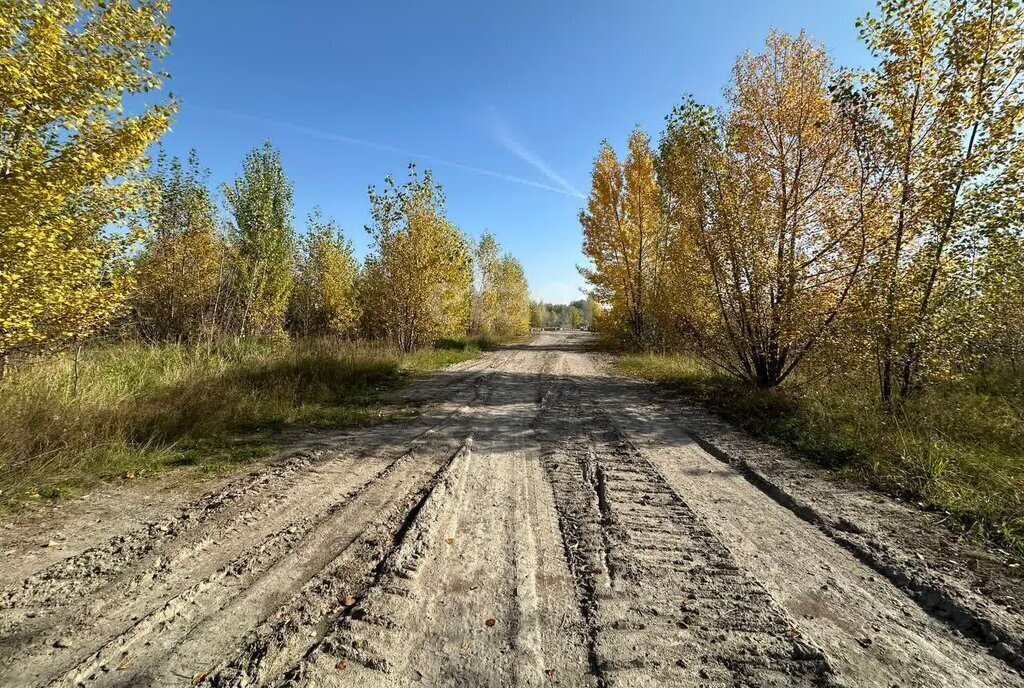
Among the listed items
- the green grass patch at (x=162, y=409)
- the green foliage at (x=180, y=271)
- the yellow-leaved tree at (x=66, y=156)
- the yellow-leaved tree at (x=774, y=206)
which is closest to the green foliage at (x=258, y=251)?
the green foliage at (x=180, y=271)

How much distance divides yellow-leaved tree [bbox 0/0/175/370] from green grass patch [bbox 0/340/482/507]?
100cm

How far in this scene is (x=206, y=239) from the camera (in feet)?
58.2

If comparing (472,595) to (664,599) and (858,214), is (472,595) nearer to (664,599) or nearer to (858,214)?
(664,599)

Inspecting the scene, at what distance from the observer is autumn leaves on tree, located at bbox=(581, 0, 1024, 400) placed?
616cm

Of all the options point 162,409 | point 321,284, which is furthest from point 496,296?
point 162,409

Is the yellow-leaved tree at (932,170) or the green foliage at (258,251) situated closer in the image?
the yellow-leaved tree at (932,170)

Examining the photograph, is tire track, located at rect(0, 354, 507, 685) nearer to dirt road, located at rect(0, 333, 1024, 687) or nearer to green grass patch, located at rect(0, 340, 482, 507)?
dirt road, located at rect(0, 333, 1024, 687)

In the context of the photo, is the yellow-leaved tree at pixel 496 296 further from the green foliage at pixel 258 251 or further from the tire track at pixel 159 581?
the tire track at pixel 159 581

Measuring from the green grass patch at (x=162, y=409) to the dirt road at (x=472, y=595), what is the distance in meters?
1.33

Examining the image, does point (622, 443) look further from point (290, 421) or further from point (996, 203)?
point (996, 203)

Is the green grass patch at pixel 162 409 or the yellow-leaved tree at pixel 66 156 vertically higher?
the yellow-leaved tree at pixel 66 156

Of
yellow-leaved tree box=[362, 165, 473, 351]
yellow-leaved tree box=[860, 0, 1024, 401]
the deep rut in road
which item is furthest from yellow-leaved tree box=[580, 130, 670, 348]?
the deep rut in road

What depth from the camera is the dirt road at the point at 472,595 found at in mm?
2064

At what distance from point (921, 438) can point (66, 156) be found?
10.2 metres
